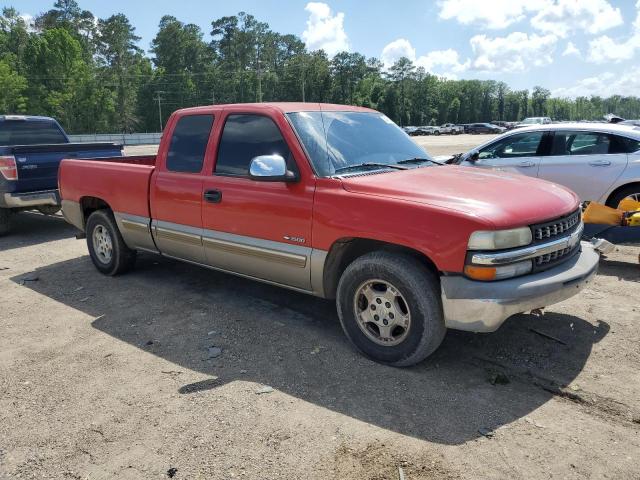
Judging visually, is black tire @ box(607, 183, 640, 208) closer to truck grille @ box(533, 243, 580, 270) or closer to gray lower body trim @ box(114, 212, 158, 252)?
truck grille @ box(533, 243, 580, 270)

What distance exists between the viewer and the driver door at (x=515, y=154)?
784 centimetres

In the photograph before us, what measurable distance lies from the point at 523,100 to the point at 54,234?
512 ft

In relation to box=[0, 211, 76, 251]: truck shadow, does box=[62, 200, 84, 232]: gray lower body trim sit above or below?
above

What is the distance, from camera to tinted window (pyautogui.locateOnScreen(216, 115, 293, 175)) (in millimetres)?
4504

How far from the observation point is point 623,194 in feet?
24.1

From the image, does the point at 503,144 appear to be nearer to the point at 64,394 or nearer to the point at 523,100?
the point at 64,394

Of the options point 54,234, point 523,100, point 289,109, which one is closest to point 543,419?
point 289,109

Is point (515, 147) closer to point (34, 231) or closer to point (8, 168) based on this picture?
point (8, 168)

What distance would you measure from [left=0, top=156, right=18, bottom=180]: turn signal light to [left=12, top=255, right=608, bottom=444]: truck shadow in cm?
331

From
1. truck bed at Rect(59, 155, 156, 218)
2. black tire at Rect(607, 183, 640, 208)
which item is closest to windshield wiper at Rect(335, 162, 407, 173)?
truck bed at Rect(59, 155, 156, 218)

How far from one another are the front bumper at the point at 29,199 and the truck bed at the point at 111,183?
195 centimetres

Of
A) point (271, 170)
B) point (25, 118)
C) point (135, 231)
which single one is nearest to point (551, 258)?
point (271, 170)

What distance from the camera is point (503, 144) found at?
816 cm

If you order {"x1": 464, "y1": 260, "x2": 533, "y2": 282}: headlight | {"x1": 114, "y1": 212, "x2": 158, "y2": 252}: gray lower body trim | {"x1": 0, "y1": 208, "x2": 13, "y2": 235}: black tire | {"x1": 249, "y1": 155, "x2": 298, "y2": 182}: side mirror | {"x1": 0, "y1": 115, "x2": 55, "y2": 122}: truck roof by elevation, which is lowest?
{"x1": 0, "y1": 208, "x2": 13, "y2": 235}: black tire
